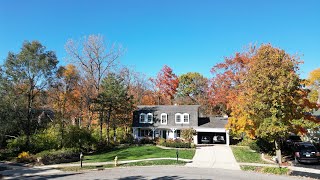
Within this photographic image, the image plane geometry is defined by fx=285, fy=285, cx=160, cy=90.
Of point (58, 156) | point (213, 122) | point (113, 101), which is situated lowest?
point (58, 156)

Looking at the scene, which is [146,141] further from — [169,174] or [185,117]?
[169,174]

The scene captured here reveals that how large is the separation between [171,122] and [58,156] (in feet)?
62.9

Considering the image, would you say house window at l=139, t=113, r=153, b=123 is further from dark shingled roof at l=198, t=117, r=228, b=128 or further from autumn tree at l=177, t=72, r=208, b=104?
autumn tree at l=177, t=72, r=208, b=104

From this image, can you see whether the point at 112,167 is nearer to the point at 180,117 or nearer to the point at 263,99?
the point at 263,99

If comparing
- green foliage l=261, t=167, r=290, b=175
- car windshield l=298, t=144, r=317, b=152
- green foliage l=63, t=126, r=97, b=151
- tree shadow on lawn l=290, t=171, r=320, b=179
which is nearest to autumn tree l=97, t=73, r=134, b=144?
green foliage l=63, t=126, r=97, b=151

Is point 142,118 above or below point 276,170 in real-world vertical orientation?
above

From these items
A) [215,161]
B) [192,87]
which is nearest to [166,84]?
[192,87]

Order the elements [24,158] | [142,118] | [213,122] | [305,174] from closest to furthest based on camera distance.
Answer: [305,174] → [24,158] → [213,122] → [142,118]

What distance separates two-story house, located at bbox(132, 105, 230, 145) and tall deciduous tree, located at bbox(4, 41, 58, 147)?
15966mm

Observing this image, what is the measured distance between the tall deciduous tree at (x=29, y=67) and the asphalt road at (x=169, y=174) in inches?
577

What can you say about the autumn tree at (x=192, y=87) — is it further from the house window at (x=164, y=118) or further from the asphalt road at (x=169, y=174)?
the asphalt road at (x=169, y=174)

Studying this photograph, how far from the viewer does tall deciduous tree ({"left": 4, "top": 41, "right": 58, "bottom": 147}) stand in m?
30.5

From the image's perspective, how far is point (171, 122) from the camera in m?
42.4

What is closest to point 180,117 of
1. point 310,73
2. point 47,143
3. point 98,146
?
point 98,146
